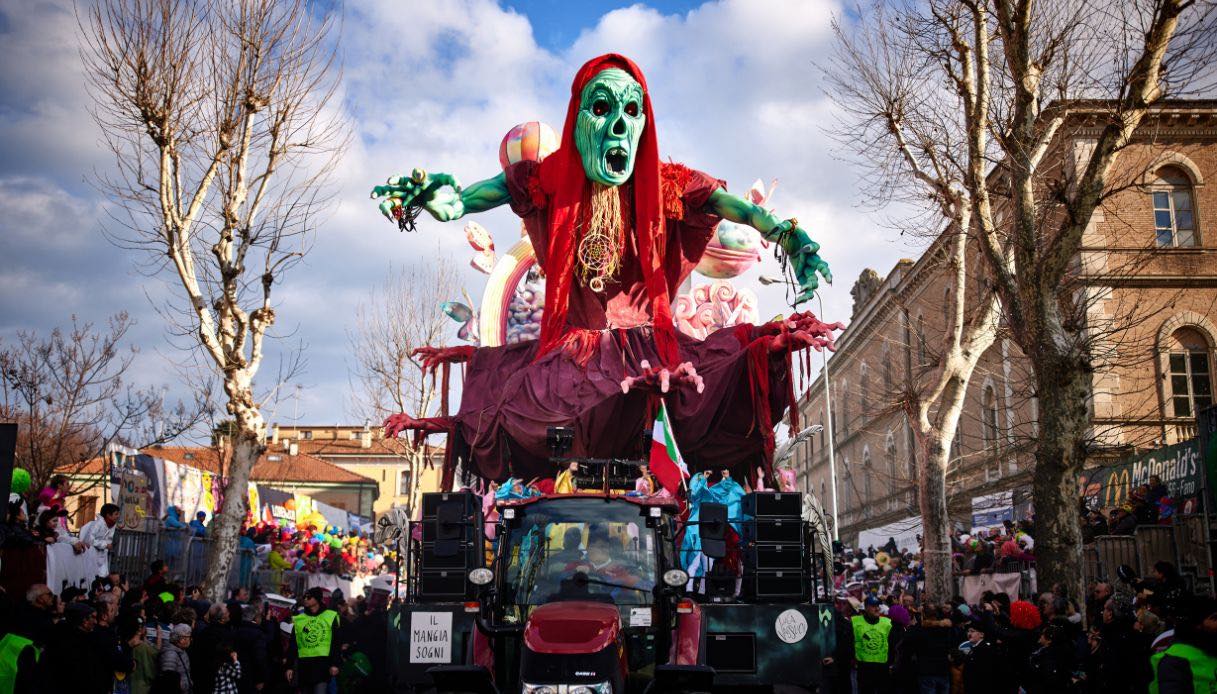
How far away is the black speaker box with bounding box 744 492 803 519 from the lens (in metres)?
10.7

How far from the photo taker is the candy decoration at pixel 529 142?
53.9 ft

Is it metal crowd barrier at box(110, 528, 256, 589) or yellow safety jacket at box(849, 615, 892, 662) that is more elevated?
metal crowd barrier at box(110, 528, 256, 589)

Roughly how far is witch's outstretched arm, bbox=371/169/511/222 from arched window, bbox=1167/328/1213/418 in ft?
60.5

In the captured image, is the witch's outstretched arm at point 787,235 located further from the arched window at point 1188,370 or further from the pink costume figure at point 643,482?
the arched window at point 1188,370

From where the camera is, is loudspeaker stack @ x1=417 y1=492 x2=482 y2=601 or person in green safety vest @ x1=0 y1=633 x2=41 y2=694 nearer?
person in green safety vest @ x1=0 y1=633 x2=41 y2=694

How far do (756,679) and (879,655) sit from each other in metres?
3.48

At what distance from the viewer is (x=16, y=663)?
7355 millimetres

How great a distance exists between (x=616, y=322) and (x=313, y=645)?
18.5 feet

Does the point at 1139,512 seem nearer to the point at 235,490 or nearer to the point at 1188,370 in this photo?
the point at 1188,370

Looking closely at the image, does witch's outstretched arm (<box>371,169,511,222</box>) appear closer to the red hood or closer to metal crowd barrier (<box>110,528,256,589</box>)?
metal crowd barrier (<box>110,528,256,589</box>)

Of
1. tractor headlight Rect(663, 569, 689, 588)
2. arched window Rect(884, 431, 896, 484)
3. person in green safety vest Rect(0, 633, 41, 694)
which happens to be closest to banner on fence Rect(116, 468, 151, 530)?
person in green safety vest Rect(0, 633, 41, 694)

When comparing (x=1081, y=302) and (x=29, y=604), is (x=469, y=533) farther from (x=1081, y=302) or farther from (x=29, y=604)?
(x=1081, y=302)

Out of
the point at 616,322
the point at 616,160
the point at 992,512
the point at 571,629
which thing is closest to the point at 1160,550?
the point at 616,322

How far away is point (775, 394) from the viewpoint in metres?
13.8
